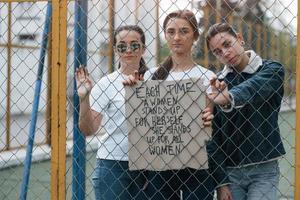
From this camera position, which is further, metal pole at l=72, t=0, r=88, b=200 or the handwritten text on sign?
metal pole at l=72, t=0, r=88, b=200

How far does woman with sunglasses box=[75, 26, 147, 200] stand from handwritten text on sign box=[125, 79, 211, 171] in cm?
10

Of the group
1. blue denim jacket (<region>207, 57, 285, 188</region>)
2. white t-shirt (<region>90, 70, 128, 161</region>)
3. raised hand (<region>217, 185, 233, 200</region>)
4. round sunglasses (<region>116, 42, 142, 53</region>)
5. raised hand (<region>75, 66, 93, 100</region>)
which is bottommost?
raised hand (<region>217, 185, 233, 200</region>)

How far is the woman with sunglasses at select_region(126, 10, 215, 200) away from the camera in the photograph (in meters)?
2.18

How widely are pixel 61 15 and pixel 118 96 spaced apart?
471 mm

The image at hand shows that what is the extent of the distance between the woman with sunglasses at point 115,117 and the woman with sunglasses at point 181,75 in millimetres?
129

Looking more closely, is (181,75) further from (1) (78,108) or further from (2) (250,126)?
(1) (78,108)

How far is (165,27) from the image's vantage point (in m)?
2.22

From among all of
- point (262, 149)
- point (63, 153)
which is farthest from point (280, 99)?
point (63, 153)

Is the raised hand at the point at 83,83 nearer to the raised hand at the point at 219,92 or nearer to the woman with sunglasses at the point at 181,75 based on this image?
the woman with sunglasses at the point at 181,75

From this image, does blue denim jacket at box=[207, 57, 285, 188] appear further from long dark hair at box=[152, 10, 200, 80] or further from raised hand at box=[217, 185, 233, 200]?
long dark hair at box=[152, 10, 200, 80]

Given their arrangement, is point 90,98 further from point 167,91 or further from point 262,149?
point 262,149

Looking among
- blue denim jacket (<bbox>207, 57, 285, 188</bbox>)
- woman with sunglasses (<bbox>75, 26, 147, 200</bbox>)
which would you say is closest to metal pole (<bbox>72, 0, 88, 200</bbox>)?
woman with sunglasses (<bbox>75, 26, 147, 200</bbox>)

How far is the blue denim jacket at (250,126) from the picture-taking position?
211 cm

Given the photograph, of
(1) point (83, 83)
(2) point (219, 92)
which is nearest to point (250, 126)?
(2) point (219, 92)
